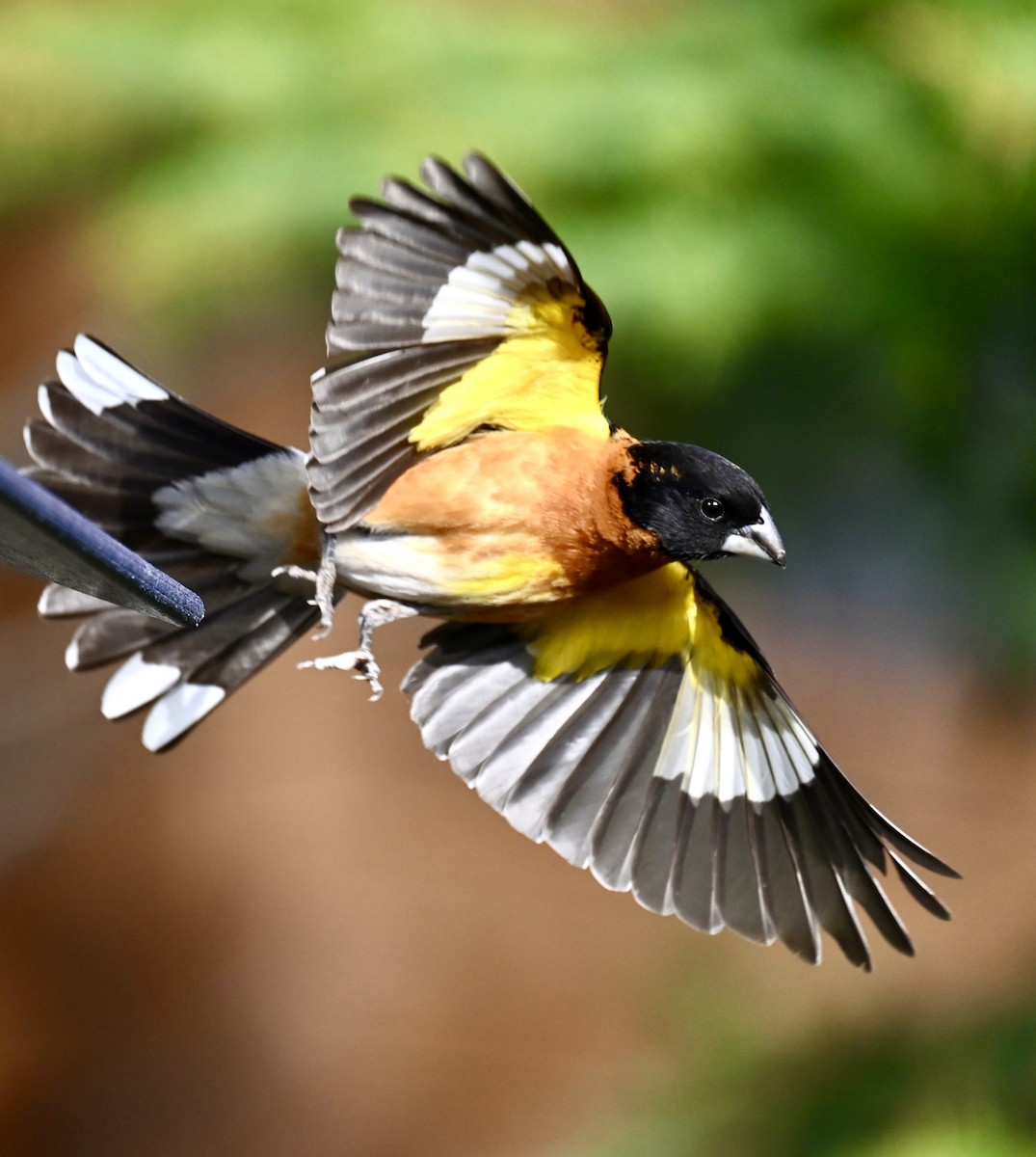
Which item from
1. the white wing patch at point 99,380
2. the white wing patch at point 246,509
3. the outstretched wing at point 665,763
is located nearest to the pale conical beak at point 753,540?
the outstretched wing at point 665,763

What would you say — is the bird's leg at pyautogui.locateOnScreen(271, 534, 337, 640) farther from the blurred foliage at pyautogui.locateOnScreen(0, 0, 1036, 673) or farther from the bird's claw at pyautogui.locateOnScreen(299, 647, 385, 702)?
the blurred foliage at pyautogui.locateOnScreen(0, 0, 1036, 673)

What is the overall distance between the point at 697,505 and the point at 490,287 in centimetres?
48

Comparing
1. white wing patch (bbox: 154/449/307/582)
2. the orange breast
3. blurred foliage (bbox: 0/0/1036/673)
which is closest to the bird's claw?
the orange breast

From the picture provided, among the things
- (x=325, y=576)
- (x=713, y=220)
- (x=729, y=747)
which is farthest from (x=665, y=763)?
(x=713, y=220)

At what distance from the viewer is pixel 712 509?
2.23 metres

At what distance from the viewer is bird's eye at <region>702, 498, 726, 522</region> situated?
2.23 metres

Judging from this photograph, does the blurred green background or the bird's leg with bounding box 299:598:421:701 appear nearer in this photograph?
the bird's leg with bounding box 299:598:421:701

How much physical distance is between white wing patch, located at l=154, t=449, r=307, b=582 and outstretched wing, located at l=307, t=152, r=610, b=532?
0.81ft

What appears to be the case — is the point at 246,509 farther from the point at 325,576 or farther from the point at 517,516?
the point at 517,516

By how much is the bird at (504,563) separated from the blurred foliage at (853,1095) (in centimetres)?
82

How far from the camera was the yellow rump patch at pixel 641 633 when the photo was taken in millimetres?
2506

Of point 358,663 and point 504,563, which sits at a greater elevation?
point 504,563

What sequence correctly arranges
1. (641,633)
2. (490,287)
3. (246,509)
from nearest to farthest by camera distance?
(490,287), (246,509), (641,633)

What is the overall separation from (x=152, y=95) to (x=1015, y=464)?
97.6 inches
